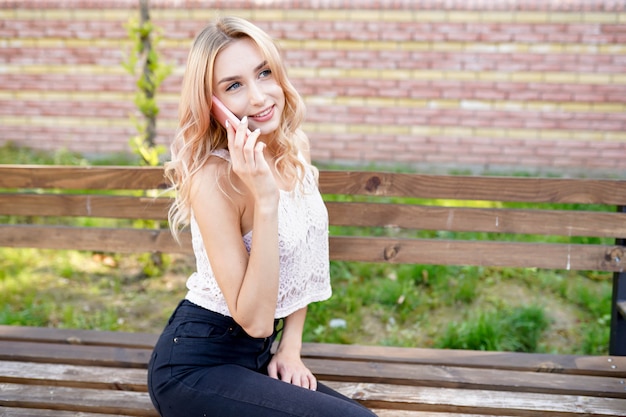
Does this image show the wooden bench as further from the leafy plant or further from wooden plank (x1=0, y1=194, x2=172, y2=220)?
the leafy plant

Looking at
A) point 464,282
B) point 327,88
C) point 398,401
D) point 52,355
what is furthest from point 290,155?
point 327,88

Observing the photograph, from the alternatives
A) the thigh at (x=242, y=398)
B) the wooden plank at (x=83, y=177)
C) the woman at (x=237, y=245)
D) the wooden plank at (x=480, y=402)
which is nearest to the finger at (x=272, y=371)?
the woman at (x=237, y=245)

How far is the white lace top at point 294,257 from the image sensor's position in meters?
2.24

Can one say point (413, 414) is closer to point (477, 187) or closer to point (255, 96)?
point (477, 187)

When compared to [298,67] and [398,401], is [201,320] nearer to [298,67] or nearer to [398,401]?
[398,401]

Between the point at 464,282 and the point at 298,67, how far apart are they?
3.28 meters

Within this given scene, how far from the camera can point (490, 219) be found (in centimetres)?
295

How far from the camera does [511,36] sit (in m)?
6.31

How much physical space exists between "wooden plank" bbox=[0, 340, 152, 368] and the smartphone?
3.94ft

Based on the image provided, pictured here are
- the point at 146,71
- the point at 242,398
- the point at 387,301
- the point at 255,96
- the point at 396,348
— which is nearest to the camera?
the point at 242,398

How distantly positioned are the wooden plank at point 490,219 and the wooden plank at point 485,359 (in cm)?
55

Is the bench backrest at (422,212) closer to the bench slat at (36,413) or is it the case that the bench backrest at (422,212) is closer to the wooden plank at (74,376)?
the wooden plank at (74,376)

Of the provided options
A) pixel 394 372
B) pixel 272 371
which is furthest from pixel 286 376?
pixel 394 372

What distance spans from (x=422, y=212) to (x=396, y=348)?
0.63 metres
